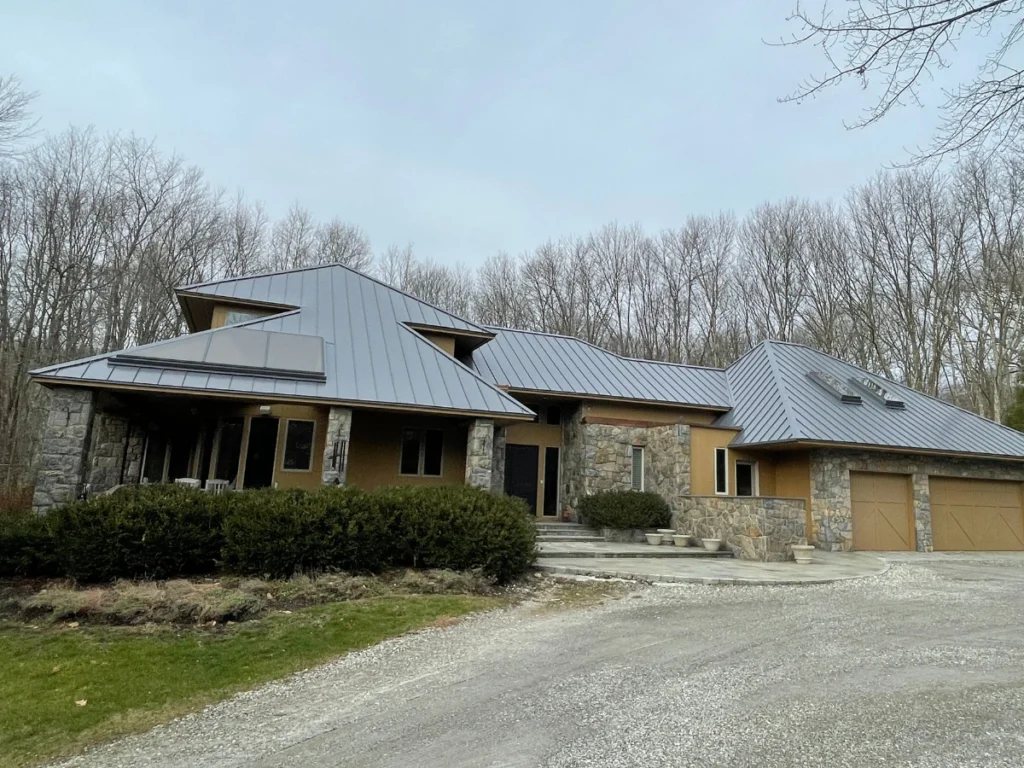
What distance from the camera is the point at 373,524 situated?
890 centimetres

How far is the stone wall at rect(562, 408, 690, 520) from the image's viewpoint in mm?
15734

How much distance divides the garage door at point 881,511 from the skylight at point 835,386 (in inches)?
89.9

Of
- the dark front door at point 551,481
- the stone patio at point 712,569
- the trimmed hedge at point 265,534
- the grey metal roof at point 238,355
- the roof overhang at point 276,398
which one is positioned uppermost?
the grey metal roof at point 238,355

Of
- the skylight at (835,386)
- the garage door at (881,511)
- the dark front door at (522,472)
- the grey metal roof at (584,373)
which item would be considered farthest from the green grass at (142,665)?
the skylight at (835,386)

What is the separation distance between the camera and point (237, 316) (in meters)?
14.0

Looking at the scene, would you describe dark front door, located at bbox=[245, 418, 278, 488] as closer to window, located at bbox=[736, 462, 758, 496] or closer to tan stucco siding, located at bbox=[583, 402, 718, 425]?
tan stucco siding, located at bbox=[583, 402, 718, 425]

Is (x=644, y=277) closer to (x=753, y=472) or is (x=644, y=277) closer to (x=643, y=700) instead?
(x=753, y=472)

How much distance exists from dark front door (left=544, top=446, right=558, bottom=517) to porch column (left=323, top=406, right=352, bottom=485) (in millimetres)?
6893

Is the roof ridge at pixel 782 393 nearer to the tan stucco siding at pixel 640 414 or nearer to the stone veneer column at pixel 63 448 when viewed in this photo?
the tan stucco siding at pixel 640 414

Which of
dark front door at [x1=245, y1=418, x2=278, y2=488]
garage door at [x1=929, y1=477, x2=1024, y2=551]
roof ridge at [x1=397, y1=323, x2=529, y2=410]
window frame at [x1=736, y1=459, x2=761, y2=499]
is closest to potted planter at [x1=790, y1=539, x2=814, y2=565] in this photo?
window frame at [x1=736, y1=459, x2=761, y2=499]

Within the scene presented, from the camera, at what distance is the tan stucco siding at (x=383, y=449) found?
13.5 m

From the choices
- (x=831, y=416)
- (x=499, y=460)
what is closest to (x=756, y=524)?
(x=831, y=416)

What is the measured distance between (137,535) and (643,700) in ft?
23.0

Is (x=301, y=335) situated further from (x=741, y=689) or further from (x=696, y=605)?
(x=741, y=689)
